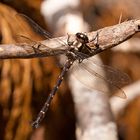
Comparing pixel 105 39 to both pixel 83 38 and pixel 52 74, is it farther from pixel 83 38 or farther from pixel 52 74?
pixel 52 74

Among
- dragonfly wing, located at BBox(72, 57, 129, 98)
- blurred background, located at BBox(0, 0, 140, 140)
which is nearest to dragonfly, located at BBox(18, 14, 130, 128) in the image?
dragonfly wing, located at BBox(72, 57, 129, 98)

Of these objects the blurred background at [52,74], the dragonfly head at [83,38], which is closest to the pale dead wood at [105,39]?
the dragonfly head at [83,38]

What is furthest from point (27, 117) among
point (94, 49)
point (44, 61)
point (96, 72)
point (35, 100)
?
point (94, 49)

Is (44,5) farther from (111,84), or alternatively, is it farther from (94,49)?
(94,49)

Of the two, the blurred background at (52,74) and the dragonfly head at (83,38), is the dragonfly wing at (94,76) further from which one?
the dragonfly head at (83,38)

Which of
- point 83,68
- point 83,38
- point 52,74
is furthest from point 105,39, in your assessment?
point 52,74

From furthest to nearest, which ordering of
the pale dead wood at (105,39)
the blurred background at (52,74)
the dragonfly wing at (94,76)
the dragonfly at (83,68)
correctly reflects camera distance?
the blurred background at (52,74), the dragonfly wing at (94,76), the dragonfly at (83,68), the pale dead wood at (105,39)

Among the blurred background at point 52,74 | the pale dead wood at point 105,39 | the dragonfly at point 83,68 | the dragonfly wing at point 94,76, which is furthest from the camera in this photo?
the blurred background at point 52,74
